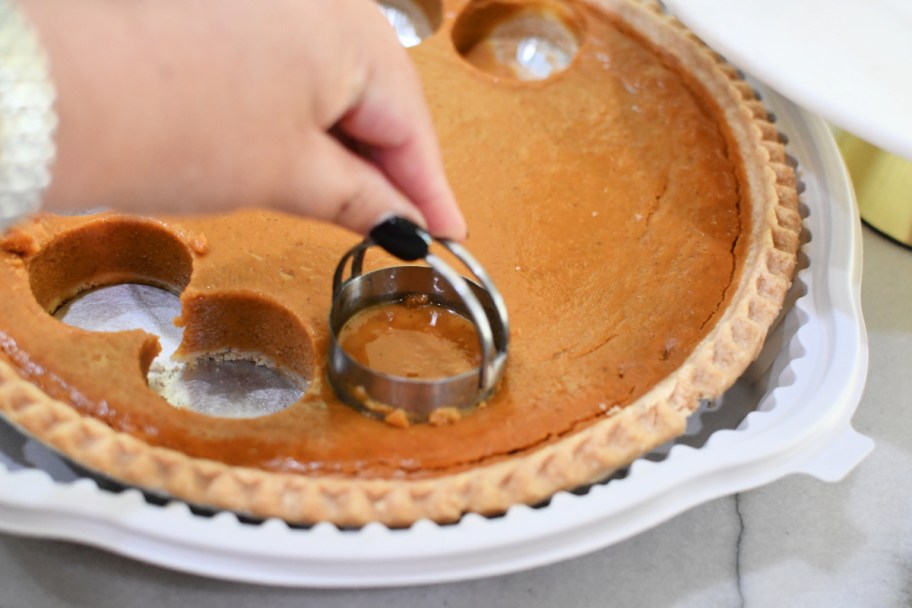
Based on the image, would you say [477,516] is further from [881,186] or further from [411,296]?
[881,186]

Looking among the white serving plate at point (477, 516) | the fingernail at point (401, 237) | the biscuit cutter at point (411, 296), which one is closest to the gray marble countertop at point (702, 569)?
the white serving plate at point (477, 516)

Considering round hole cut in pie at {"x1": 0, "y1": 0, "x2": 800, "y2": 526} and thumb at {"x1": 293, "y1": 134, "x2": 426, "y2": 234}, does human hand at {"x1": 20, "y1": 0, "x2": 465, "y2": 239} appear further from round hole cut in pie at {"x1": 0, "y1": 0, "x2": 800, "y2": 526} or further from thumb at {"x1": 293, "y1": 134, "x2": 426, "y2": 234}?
round hole cut in pie at {"x1": 0, "y1": 0, "x2": 800, "y2": 526}

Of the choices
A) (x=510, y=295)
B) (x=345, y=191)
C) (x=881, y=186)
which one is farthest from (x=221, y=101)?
(x=881, y=186)

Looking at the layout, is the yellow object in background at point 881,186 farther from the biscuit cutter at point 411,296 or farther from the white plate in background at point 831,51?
the biscuit cutter at point 411,296

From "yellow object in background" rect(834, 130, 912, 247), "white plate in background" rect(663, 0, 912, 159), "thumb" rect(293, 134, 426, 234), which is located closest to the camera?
"thumb" rect(293, 134, 426, 234)

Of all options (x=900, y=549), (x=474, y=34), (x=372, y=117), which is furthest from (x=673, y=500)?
(x=474, y=34)

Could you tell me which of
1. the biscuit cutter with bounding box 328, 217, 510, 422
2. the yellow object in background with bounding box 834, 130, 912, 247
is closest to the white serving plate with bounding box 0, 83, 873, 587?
the biscuit cutter with bounding box 328, 217, 510, 422
